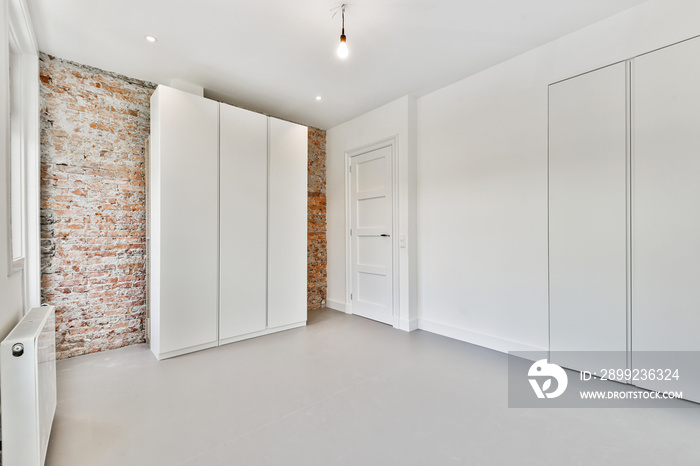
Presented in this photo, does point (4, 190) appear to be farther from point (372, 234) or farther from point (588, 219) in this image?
point (588, 219)

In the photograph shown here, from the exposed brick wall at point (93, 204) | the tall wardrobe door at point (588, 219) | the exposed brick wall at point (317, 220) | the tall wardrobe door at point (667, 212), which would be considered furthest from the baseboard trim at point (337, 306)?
the tall wardrobe door at point (667, 212)

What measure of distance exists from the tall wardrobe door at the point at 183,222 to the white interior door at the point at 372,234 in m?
2.07

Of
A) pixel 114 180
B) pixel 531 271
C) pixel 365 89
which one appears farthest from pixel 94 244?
pixel 531 271

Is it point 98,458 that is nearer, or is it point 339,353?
point 98,458

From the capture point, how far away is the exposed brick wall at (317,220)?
5023mm

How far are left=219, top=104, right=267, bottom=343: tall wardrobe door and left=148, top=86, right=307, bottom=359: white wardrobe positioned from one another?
0.01 meters

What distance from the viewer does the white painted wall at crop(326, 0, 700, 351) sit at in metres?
2.54

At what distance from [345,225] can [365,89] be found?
6.56 feet

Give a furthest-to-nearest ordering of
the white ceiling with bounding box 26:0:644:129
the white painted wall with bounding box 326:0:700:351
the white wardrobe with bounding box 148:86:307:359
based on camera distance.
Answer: the white wardrobe with bounding box 148:86:307:359 → the white painted wall with bounding box 326:0:700:351 → the white ceiling with bounding box 26:0:644:129

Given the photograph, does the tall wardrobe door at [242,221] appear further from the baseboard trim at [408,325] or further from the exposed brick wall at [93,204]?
the baseboard trim at [408,325]

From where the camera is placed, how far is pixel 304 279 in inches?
162

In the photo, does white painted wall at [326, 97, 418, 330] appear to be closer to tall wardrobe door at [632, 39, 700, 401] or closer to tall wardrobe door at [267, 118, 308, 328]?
tall wardrobe door at [267, 118, 308, 328]

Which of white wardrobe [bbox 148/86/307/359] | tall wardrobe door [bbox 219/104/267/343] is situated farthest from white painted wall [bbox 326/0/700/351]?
tall wardrobe door [bbox 219/104/267/343]

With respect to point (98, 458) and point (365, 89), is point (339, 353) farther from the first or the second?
point (365, 89)
